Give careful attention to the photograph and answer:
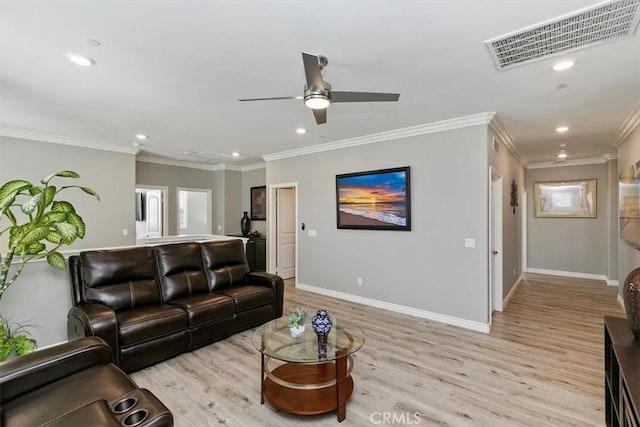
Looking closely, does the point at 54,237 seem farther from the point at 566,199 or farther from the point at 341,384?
the point at 566,199

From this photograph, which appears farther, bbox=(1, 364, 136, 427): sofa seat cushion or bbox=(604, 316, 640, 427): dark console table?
bbox=(1, 364, 136, 427): sofa seat cushion

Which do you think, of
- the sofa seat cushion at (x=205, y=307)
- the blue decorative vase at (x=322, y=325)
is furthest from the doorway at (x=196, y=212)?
the blue decorative vase at (x=322, y=325)

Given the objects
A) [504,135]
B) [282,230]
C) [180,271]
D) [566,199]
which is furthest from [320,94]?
[566,199]

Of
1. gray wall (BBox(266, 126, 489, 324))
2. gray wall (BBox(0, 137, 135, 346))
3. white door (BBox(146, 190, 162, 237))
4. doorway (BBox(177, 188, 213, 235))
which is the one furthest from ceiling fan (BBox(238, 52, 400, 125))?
white door (BBox(146, 190, 162, 237))

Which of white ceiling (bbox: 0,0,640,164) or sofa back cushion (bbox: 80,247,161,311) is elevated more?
white ceiling (bbox: 0,0,640,164)

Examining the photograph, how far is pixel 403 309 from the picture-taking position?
4.44m

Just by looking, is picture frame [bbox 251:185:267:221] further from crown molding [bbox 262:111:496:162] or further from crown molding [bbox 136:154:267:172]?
crown molding [bbox 262:111:496:162]

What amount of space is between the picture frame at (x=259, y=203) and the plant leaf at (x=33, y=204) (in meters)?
5.16

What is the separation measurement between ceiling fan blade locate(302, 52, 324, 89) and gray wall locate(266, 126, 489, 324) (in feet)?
8.43

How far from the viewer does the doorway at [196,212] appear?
7742mm

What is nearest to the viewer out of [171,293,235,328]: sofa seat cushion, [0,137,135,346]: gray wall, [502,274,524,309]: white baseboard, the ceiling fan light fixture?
the ceiling fan light fixture

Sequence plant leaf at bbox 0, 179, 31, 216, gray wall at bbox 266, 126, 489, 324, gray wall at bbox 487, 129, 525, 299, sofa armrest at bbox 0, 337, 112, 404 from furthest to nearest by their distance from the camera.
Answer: gray wall at bbox 487, 129, 525, 299
gray wall at bbox 266, 126, 489, 324
plant leaf at bbox 0, 179, 31, 216
sofa armrest at bbox 0, 337, 112, 404

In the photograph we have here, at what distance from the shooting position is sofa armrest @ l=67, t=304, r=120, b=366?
8.46 ft

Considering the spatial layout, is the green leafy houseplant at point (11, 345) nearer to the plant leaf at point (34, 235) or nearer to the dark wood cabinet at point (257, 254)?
the plant leaf at point (34, 235)
